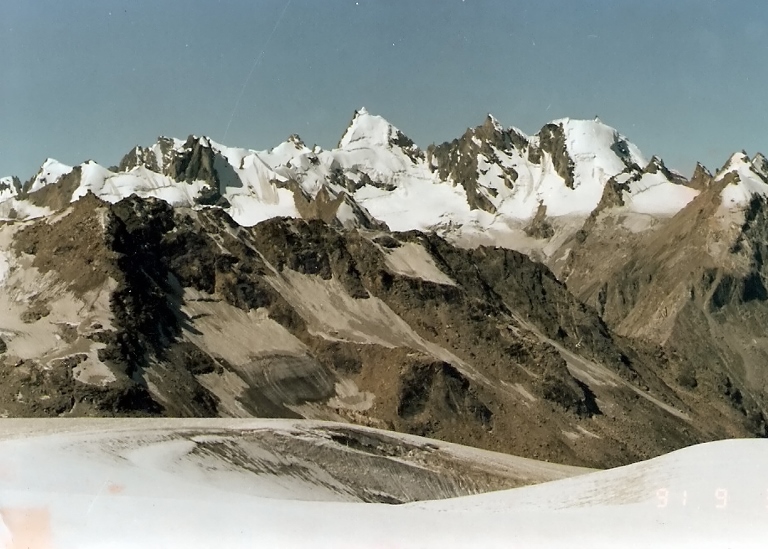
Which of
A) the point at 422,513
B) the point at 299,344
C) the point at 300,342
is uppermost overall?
the point at 300,342

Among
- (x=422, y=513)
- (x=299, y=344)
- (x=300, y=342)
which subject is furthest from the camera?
(x=300, y=342)

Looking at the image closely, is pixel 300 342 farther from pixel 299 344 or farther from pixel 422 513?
pixel 422 513

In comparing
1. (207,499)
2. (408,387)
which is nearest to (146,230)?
(408,387)

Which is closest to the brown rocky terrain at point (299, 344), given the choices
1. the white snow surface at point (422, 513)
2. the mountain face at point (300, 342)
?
the mountain face at point (300, 342)

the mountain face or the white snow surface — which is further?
the mountain face

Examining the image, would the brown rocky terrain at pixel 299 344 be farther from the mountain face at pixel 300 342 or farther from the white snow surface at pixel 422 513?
the white snow surface at pixel 422 513

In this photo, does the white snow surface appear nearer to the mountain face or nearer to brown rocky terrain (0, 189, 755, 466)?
the mountain face

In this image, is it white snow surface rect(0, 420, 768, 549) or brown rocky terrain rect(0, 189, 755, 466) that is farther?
brown rocky terrain rect(0, 189, 755, 466)

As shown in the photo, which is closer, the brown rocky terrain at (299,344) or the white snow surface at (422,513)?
the white snow surface at (422,513)

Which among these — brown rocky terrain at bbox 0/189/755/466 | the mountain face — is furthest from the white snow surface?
brown rocky terrain at bbox 0/189/755/466

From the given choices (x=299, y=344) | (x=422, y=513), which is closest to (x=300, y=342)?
(x=299, y=344)
